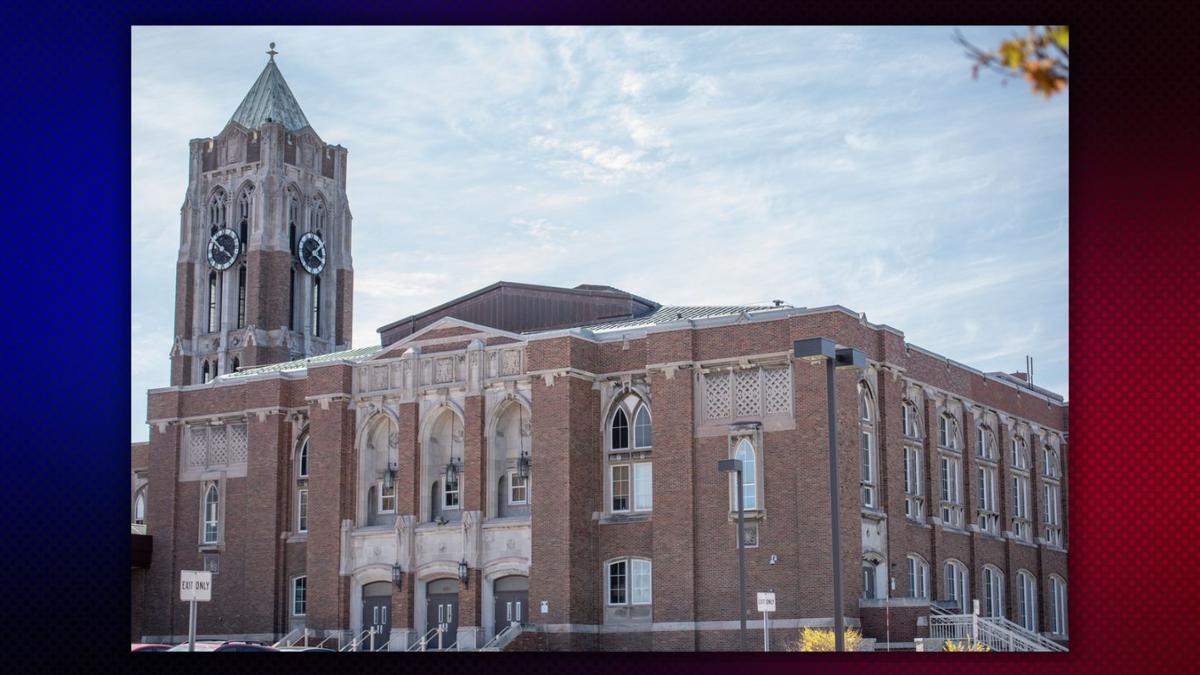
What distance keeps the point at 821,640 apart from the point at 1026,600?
1433cm

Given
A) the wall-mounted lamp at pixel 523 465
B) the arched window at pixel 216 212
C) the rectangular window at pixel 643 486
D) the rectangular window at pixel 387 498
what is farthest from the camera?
the arched window at pixel 216 212

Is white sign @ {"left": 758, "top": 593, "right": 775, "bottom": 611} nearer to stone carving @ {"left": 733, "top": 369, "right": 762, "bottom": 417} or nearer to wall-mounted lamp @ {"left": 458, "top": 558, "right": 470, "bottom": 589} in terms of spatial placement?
stone carving @ {"left": 733, "top": 369, "right": 762, "bottom": 417}

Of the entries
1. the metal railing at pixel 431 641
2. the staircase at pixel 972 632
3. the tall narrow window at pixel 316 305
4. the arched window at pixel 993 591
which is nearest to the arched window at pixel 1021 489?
the arched window at pixel 993 591

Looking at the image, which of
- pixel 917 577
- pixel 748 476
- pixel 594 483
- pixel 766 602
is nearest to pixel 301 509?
pixel 594 483

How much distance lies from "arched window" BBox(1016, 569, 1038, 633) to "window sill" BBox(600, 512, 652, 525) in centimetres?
1212

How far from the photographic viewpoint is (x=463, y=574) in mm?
40000

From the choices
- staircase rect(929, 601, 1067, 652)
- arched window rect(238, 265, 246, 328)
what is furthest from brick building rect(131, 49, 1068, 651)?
arched window rect(238, 265, 246, 328)

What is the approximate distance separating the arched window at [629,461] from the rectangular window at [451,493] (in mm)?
4482

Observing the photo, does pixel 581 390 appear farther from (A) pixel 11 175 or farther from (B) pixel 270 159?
(B) pixel 270 159

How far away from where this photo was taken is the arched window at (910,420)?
4012 centimetres

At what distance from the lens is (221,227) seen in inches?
2586

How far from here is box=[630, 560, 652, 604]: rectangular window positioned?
127 ft

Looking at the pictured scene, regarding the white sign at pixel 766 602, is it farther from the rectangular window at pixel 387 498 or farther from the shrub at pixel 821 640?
the rectangular window at pixel 387 498

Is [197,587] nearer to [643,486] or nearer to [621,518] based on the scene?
[621,518]
